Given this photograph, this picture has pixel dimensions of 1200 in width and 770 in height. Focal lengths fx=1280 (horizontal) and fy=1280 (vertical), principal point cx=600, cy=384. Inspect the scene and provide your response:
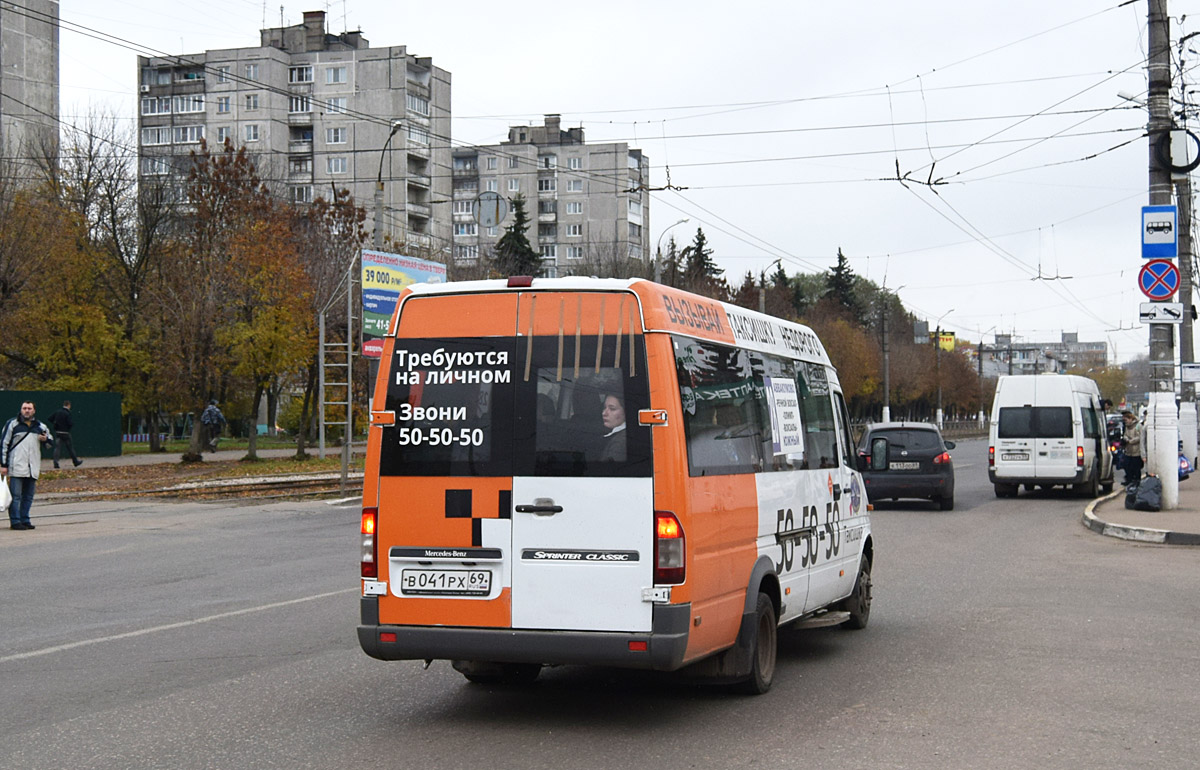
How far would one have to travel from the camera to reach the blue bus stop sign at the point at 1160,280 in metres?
20.9

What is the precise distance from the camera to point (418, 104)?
9100 cm

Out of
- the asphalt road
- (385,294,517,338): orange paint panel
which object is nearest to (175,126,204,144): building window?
the asphalt road

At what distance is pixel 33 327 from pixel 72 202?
7.96 m

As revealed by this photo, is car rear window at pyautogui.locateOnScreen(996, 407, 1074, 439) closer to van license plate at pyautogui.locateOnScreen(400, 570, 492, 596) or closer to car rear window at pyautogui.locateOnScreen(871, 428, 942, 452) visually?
car rear window at pyautogui.locateOnScreen(871, 428, 942, 452)

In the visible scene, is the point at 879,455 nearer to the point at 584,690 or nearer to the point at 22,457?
the point at 584,690

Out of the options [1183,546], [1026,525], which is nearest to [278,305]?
[1026,525]

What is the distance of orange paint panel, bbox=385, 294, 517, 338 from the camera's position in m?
6.77

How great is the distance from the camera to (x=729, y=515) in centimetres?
690

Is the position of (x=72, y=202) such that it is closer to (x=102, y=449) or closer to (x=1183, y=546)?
(x=102, y=449)

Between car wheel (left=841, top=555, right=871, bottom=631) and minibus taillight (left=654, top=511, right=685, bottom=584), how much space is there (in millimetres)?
3598

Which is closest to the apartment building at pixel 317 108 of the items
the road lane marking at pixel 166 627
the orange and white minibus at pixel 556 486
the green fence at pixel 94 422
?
the green fence at pixel 94 422

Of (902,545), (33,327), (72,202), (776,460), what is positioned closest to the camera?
(776,460)

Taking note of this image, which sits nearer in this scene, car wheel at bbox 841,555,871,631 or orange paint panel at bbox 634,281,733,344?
orange paint panel at bbox 634,281,733,344

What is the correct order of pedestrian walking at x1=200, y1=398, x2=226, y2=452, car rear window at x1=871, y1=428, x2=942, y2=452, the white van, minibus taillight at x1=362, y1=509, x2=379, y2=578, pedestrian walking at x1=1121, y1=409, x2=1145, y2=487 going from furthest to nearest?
1. pedestrian walking at x1=200, y1=398, x2=226, y2=452
2. the white van
3. pedestrian walking at x1=1121, y1=409, x2=1145, y2=487
4. car rear window at x1=871, y1=428, x2=942, y2=452
5. minibus taillight at x1=362, y1=509, x2=379, y2=578
